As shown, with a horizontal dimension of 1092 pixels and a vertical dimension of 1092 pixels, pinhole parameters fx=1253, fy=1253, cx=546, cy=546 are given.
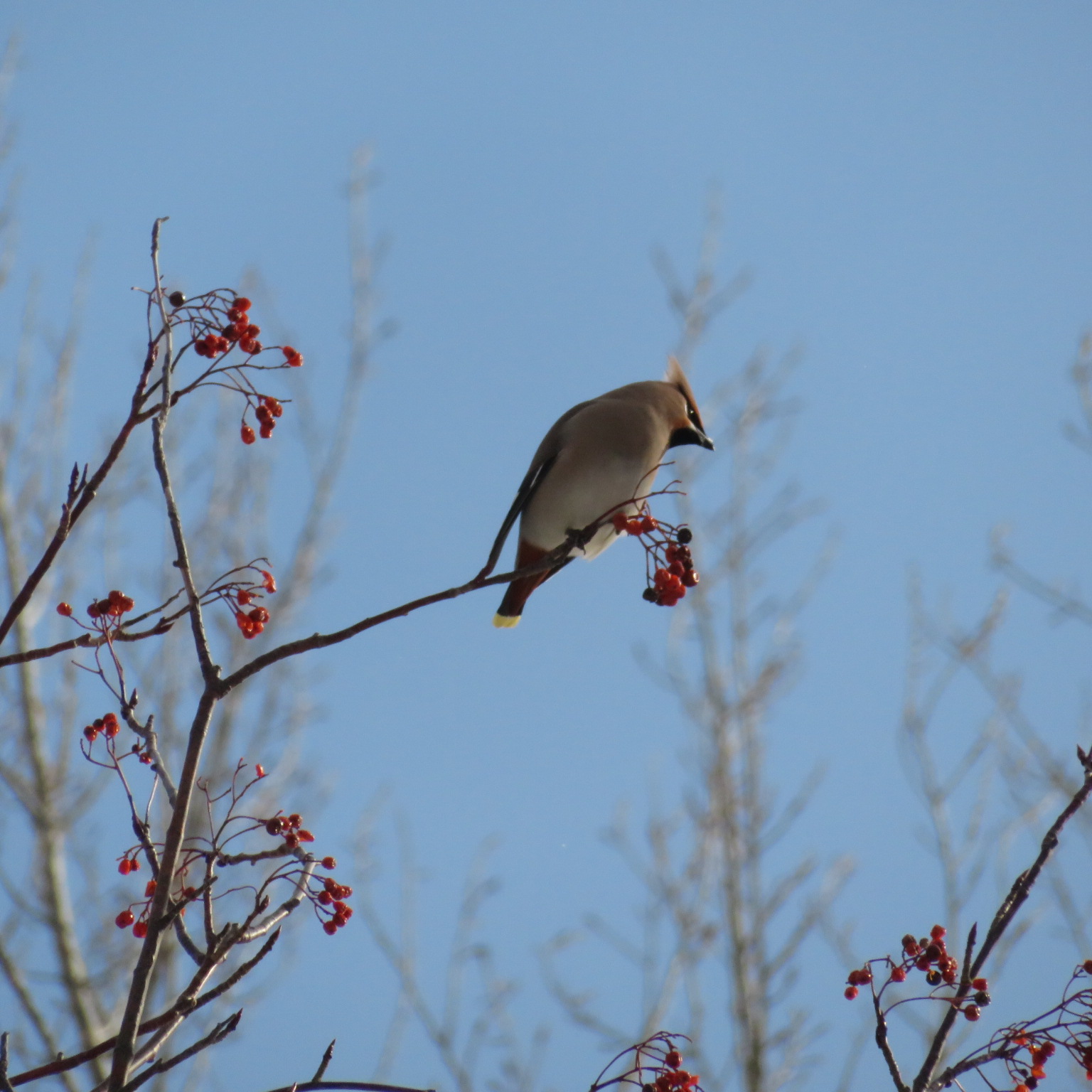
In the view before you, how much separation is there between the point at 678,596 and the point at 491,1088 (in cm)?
379

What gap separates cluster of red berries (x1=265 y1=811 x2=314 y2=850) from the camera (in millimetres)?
1543

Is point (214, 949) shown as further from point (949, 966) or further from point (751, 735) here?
point (751, 735)

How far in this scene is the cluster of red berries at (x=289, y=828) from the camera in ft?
5.06

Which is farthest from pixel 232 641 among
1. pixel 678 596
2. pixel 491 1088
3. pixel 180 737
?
pixel 678 596

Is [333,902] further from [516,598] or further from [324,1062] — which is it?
[516,598]

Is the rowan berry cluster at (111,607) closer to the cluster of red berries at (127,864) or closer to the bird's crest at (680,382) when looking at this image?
the cluster of red berries at (127,864)

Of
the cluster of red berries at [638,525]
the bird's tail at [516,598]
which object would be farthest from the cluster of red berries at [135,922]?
the bird's tail at [516,598]

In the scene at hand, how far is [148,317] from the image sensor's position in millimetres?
1613

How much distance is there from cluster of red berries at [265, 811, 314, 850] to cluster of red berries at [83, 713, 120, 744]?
0.79ft

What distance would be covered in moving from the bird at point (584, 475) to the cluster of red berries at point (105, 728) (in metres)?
1.40

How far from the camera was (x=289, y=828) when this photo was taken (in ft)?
5.30

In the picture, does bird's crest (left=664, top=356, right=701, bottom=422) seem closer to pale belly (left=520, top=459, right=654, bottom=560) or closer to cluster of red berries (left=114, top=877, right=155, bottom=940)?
pale belly (left=520, top=459, right=654, bottom=560)

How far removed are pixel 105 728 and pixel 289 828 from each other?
287 millimetres

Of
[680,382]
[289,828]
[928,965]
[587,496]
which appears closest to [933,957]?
[928,965]
